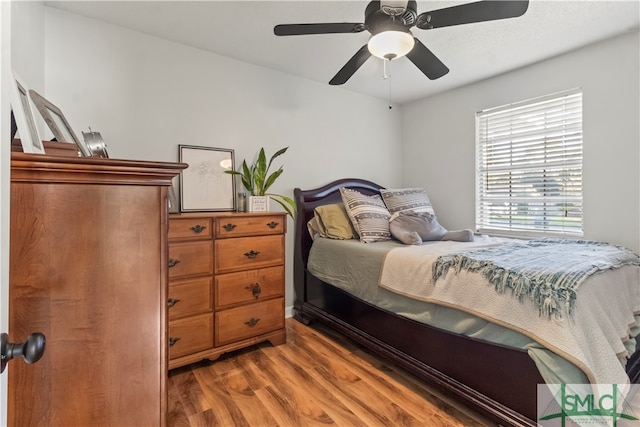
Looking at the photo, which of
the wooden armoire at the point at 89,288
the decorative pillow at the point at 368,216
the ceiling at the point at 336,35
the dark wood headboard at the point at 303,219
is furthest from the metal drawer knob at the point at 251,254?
the ceiling at the point at 336,35

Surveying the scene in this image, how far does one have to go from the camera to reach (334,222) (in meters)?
2.77

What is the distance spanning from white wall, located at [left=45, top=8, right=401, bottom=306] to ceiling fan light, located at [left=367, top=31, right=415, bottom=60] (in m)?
1.43

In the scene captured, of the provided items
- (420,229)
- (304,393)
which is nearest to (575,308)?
(420,229)

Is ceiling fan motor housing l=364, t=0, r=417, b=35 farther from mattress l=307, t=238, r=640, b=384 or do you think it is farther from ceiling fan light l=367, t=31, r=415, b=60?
mattress l=307, t=238, r=640, b=384

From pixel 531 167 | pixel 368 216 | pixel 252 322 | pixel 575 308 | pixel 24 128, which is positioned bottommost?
pixel 252 322

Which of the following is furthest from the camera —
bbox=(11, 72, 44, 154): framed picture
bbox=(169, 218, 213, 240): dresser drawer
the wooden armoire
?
bbox=(169, 218, 213, 240): dresser drawer

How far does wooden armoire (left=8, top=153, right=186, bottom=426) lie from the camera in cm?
72

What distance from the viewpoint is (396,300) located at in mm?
1939

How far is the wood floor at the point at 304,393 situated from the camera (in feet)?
5.11

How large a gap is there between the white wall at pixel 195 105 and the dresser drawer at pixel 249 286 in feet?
2.07

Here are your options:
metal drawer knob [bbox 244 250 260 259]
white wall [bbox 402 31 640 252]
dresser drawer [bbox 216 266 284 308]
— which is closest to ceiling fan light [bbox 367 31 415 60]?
metal drawer knob [bbox 244 250 260 259]

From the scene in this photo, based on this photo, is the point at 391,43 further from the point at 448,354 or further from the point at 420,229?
the point at 448,354

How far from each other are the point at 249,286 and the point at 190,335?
49cm

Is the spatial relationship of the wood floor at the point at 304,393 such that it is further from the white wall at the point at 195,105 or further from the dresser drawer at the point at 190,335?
the white wall at the point at 195,105
